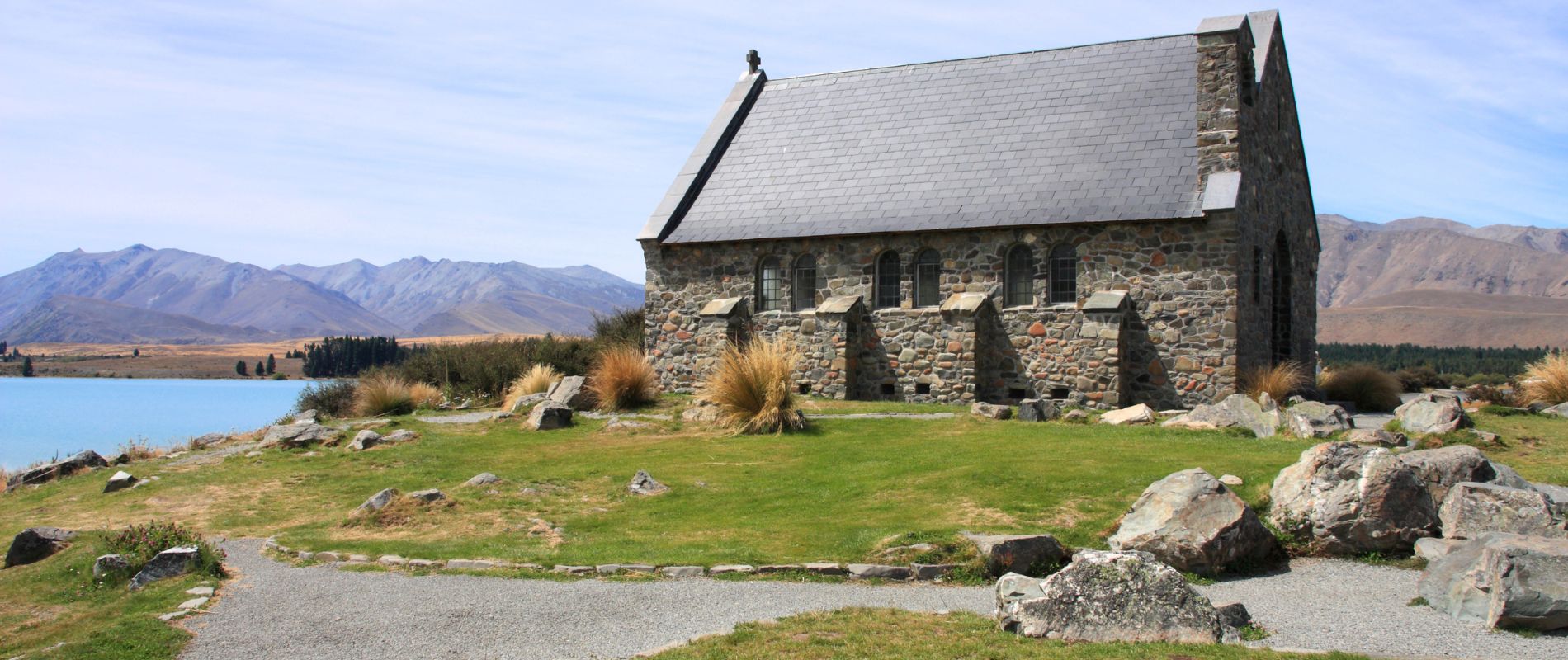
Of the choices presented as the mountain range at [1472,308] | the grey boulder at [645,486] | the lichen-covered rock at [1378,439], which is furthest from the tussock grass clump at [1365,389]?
the mountain range at [1472,308]

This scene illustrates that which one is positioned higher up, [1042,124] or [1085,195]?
[1042,124]

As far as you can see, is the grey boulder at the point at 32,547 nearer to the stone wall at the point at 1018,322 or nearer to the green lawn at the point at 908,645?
the green lawn at the point at 908,645

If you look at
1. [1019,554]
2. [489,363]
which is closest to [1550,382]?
[1019,554]

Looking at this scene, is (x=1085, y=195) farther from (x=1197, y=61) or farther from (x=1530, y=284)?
(x=1530, y=284)

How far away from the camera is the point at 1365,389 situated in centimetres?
2391

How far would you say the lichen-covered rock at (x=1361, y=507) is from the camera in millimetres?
9828

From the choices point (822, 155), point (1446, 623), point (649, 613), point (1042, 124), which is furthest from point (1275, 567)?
point (822, 155)

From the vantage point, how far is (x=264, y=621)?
8.69 m

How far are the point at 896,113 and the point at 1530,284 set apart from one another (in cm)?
20067

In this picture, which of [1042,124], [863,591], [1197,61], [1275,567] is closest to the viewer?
[863,591]

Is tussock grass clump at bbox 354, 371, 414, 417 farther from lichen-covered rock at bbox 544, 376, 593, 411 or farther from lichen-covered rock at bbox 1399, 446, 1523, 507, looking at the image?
lichen-covered rock at bbox 1399, 446, 1523, 507

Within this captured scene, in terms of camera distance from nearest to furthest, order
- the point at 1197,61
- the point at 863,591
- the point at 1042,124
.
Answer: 1. the point at 863,591
2. the point at 1197,61
3. the point at 1042,124

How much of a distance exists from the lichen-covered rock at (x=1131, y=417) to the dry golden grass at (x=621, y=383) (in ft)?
31.7

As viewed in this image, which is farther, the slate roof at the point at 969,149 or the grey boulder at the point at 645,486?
the slate roof at the point at 969,149
